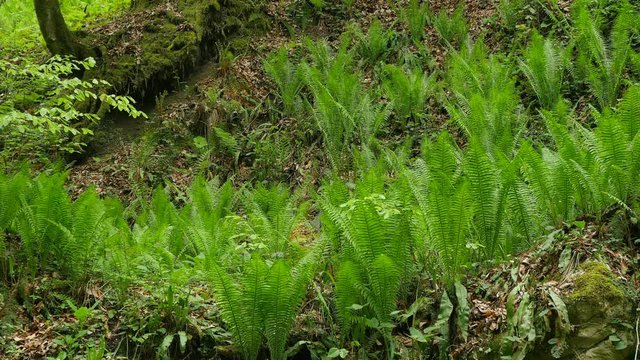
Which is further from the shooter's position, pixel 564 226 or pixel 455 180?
pixel 455 180

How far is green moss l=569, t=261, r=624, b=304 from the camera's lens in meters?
2.90

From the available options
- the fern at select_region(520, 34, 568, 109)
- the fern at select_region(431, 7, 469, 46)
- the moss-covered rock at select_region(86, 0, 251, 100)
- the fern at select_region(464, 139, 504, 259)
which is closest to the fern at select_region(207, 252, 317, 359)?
the fern at select_region(464, 139, 504, 259)

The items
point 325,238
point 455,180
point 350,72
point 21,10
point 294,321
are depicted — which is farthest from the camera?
point 21,10

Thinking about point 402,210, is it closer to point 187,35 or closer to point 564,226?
point 564,226

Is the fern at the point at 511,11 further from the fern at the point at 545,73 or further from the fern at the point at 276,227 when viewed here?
the fern at the point at 276,227

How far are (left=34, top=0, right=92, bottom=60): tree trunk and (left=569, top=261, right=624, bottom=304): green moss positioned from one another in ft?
21.4

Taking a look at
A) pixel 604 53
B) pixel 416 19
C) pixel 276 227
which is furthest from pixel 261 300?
pixel 416 19

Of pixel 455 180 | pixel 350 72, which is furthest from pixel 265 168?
pixel 455 180

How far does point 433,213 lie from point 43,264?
2.48 m

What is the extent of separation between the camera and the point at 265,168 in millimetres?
7340

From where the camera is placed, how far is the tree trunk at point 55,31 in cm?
760

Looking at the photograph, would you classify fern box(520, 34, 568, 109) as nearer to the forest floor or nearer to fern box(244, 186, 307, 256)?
the forest floor

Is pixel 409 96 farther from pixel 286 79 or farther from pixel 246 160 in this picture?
pixel 246 160

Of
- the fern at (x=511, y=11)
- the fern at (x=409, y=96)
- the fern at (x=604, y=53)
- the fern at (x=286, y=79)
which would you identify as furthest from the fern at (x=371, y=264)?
the fern at (x=511, y=11)
